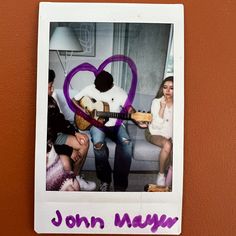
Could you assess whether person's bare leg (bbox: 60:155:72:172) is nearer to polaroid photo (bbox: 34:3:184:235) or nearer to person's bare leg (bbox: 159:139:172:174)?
polaroid photo (bbox: 34:3:184:235)

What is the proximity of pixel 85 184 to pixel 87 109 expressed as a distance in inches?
3.7

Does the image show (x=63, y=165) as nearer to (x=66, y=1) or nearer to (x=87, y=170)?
(x=87, y=170)

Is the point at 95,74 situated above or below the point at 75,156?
above

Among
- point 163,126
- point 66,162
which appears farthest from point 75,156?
point 163,126

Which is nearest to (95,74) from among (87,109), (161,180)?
(87,109)

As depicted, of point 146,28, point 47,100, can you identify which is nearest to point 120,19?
point 146,28

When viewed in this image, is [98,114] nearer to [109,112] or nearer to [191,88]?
[109,112]

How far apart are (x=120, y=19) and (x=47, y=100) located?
0.44 feet

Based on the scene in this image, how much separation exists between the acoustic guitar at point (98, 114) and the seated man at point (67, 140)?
0.01 meters

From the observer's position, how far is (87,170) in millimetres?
476

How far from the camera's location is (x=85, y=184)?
48cm

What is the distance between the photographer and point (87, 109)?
1.56ft

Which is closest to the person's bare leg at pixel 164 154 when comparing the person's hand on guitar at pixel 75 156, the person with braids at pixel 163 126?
the person with braids at pixel 163 126

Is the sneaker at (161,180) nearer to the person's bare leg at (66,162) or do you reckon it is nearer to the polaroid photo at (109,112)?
the polaroid photo at (109,112)
